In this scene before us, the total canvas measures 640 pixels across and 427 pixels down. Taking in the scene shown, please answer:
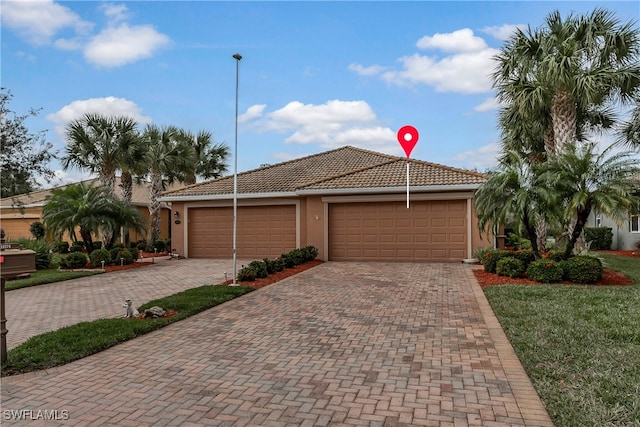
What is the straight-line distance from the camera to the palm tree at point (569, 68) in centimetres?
1220

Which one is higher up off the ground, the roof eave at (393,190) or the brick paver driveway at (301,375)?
the roof eave at (393,190)

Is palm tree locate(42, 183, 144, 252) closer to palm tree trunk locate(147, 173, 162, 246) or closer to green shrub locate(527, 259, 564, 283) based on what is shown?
palm tree trunk locate(147, 173, 162, 246)

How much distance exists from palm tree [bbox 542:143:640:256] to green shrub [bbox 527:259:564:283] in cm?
120

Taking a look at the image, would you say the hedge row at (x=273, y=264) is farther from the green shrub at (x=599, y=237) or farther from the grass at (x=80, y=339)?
the green shrub at (x=599, y=237)

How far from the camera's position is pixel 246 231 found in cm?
1794

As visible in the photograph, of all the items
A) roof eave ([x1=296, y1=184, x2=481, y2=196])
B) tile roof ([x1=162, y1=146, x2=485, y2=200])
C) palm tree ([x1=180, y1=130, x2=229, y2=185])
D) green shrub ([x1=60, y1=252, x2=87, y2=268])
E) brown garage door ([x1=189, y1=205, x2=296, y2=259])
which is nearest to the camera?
green shrub ([x1=60, y1=252, x2=87, y2=268])

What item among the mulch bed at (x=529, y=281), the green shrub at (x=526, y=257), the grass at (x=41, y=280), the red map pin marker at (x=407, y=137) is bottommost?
the grass at (x=41, y=280)

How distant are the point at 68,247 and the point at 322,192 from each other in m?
15.3

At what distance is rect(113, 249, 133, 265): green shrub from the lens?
1529 centimetres

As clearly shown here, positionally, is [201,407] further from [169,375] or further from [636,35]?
[636,35]

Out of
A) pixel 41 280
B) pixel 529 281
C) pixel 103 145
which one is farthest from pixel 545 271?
pixel 103 145

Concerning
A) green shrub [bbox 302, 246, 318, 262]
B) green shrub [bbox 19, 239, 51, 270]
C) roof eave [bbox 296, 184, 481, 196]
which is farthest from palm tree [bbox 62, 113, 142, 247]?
green shrub [bbox 302, 246, 318, 262]

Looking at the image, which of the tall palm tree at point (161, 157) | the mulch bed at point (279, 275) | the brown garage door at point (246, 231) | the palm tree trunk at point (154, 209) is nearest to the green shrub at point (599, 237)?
the mulch bed at point (279, 275)

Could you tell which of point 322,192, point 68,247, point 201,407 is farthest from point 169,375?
point 68,247
